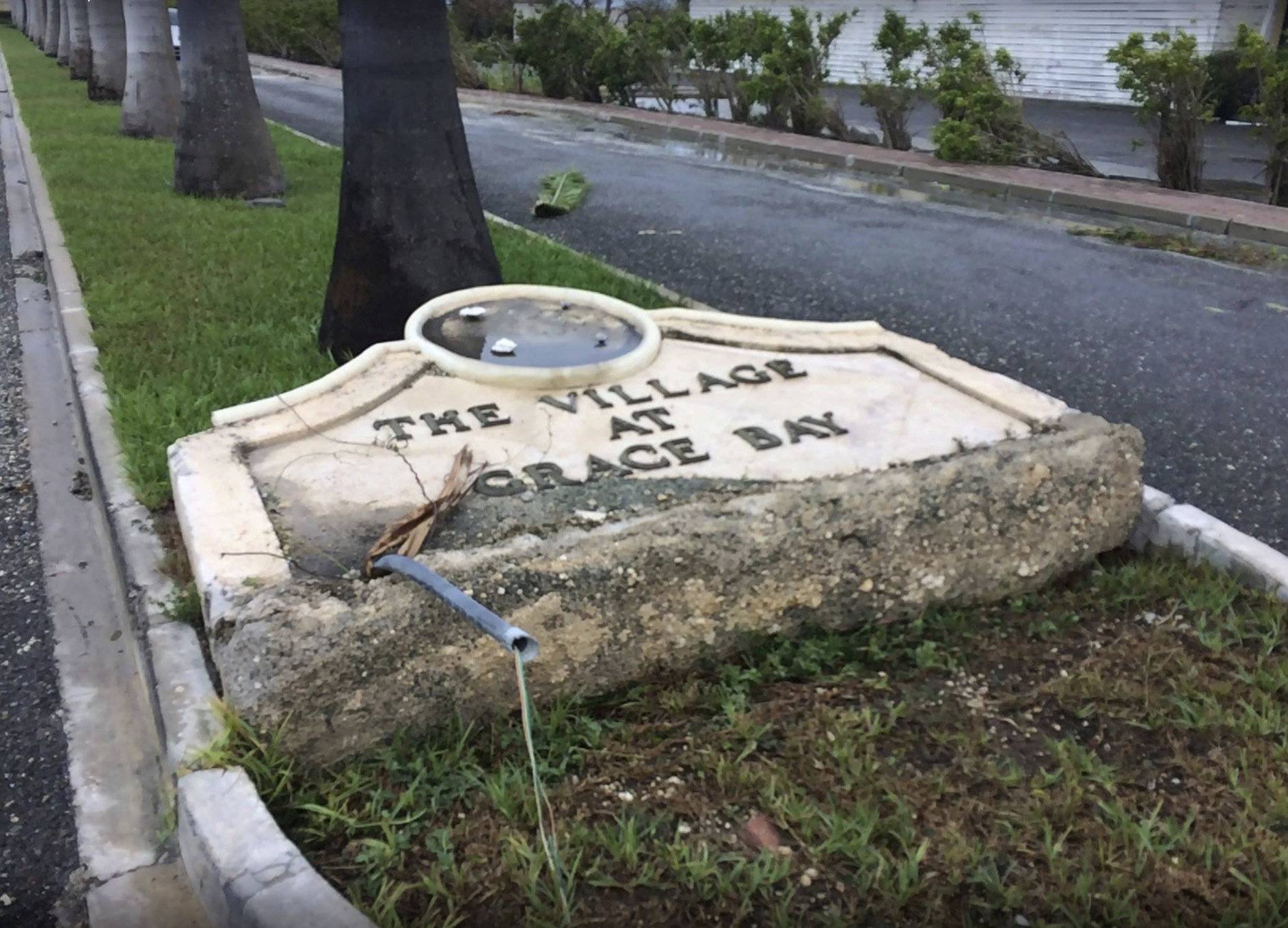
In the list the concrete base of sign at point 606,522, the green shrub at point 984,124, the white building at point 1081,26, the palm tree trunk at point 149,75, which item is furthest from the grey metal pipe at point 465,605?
the white building at point 1081,26

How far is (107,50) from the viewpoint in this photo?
14664 millimetres

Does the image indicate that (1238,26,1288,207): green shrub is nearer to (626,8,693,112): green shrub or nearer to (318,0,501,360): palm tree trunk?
(318,0,501,360): palm tree trunk

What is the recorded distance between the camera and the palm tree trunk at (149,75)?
37.0ft

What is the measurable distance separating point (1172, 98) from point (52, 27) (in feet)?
81.3

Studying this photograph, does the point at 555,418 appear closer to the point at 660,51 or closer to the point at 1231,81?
the point at 660,51

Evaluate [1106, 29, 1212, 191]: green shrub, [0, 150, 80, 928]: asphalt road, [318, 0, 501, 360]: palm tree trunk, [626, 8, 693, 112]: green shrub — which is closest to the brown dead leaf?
[0, 150, 80, 928]: asphalt road

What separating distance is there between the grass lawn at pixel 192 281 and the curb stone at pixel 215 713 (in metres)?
0.16

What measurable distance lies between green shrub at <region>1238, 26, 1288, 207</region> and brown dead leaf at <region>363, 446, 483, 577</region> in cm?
949

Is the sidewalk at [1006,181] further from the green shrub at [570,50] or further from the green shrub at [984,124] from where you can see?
the green shrub at [570,50]

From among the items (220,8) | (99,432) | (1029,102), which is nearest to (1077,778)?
(99,432)

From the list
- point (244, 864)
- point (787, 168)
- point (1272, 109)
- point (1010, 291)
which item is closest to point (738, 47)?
point (787, 168)

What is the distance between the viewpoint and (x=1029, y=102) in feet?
67.4

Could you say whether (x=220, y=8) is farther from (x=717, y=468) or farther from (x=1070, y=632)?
(x=1070, y=632)

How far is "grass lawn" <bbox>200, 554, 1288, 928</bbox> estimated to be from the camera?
2176mm
